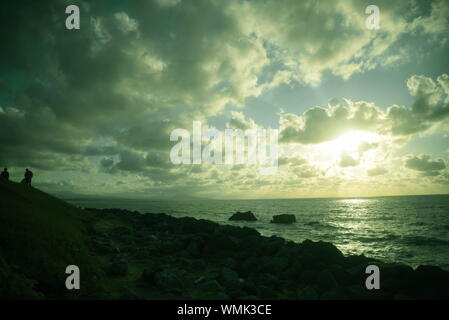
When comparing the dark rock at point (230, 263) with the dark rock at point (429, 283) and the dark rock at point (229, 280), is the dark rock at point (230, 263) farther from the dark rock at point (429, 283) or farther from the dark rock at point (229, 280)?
the dark rock at point (429, 283)

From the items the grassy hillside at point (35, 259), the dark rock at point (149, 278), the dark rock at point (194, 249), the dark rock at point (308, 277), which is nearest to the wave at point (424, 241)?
the dark rock at point (308, 277)

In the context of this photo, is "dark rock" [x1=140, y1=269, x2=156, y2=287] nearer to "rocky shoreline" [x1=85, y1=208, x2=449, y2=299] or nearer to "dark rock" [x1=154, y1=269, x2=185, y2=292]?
"rocky shoreline" [x1=85, y1=208, x2=449, y2=299]

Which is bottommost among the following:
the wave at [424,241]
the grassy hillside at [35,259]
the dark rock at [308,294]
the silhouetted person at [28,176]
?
the wave at [424,241]

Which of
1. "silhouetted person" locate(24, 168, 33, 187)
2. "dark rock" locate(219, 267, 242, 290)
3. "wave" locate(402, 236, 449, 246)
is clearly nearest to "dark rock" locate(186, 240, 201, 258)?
"dark rock" locate(219, 267, 242, 290)

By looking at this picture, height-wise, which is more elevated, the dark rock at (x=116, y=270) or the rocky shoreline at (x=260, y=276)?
the dark rock at (x=116, y=270)

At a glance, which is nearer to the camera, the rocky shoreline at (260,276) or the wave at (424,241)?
the rocky shoreline at (260,276)

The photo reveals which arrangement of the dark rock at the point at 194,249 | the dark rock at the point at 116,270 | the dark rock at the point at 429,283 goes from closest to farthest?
the dark rock at the point at 429,283, the dark rock at the point at 116,270, the dark rock at the point at 194,249

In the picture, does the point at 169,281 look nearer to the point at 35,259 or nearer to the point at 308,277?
the point at 35,259

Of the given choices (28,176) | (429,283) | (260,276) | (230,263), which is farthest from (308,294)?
(28,176)

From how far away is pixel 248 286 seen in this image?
10.9m
